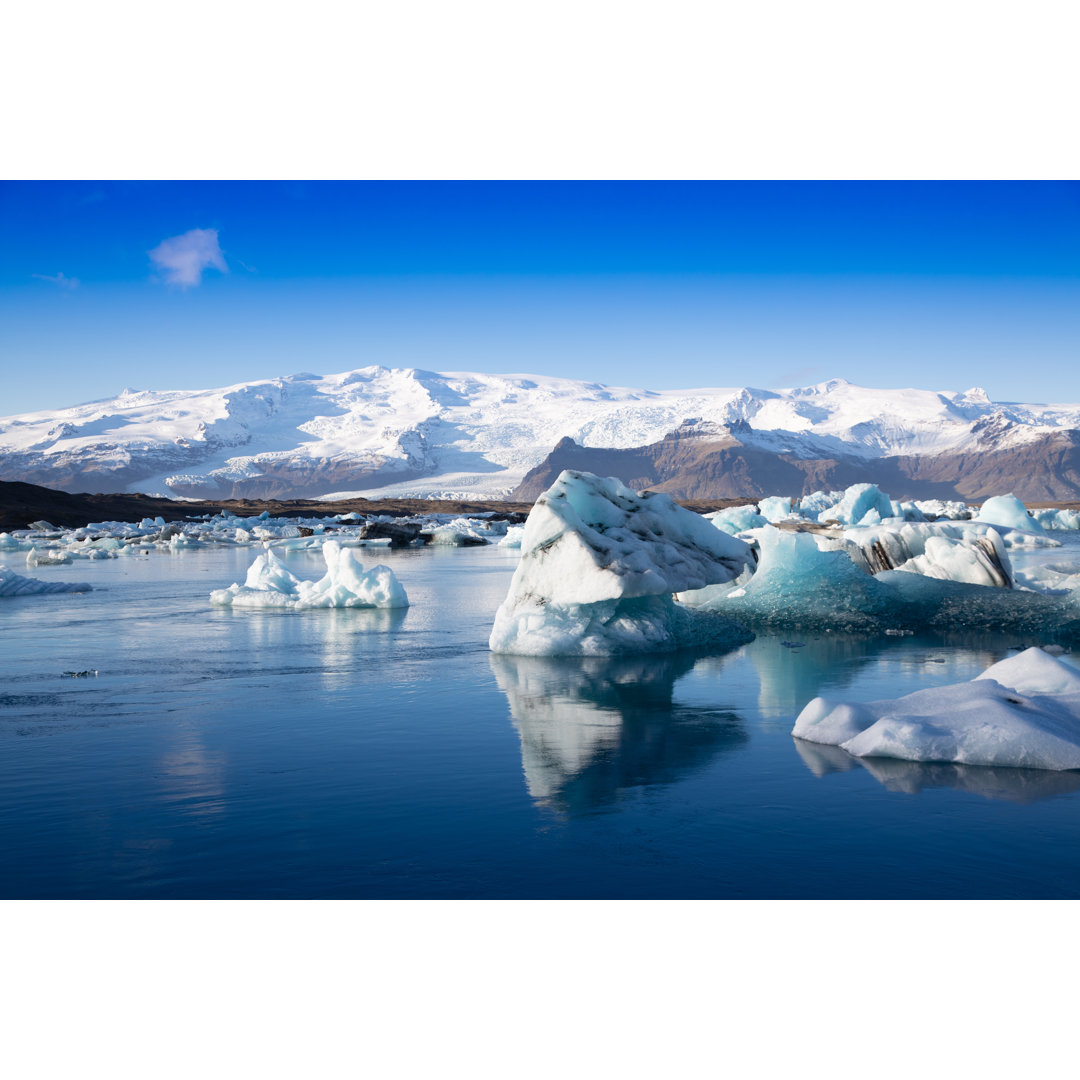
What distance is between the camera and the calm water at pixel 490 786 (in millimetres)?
4711

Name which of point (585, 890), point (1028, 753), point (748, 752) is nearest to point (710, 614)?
point (748, 752)

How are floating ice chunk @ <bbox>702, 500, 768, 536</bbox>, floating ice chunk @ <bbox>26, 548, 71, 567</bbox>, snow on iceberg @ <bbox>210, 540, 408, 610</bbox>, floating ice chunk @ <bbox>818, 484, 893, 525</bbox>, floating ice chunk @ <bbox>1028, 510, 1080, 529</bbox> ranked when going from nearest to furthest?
snow on iceberg @ <bbox>210, 540, 408, 610</bbox>
floating ice chunk @ <bbox>702, 500, 768, 536</bbox>
floating ice chunk @ <bbox>26, 548, 71, 567</bbox>
floating ice chunk @ <bbox>818, 484, 893, 525</bbox>
floating ice chunk @ <bbox>1028, 510, 1080, 529</bbox>

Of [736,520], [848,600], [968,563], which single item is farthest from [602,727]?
[736,520]

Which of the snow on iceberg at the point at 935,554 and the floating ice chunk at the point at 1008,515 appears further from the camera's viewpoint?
the floating ice chunk at the point at 1008,515

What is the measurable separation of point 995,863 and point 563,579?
6438 mm

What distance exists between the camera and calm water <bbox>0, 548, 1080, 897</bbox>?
4711mm

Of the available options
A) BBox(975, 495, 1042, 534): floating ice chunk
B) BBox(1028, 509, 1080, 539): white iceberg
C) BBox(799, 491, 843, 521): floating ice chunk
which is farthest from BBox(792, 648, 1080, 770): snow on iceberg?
BBox(1028, 509, 1080, 539): white iceberg

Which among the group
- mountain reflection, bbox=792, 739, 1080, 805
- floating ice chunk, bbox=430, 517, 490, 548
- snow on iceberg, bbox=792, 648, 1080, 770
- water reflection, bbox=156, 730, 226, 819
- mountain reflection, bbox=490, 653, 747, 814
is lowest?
floating ice chunk, bbox=430, 517, 490, 548

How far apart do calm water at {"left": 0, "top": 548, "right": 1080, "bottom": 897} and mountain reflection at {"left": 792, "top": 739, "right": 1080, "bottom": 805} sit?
0.02m

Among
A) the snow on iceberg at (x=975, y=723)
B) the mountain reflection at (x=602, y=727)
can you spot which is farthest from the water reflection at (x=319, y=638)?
the snow on iceberg at (x=975, y=723)

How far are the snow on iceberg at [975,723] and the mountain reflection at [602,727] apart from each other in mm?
780

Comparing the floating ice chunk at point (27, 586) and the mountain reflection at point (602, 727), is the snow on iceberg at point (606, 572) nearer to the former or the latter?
the mountain reflection at point (602, 727)

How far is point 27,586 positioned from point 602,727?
49.7 feet

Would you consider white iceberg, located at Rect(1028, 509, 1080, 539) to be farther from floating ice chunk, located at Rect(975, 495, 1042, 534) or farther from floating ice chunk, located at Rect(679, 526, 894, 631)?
floating ice chunk, located at Rect(679, 526, 894, 631)
